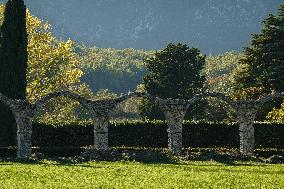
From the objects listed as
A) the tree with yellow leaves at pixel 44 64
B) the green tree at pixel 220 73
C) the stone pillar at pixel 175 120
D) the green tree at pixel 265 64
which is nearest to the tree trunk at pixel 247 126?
the stone pillar at pixel 175 120

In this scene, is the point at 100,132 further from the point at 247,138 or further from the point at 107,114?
the point at 247,138

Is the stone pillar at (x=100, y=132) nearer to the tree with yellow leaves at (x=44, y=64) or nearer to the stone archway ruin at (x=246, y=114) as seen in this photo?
the stone archway ruin at (x=246, y=114)

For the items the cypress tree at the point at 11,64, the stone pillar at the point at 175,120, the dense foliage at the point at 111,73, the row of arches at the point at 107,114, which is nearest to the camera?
the row of arches at the point at 107,114

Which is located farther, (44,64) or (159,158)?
(44,64)

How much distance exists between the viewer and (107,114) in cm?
3206

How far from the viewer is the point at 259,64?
2023 inches

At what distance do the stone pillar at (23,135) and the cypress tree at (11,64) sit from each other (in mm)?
2550

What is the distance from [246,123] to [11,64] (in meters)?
16.8

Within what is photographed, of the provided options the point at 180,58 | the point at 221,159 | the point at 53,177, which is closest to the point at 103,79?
the point at 180,58

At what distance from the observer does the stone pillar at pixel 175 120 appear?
32.4 meters

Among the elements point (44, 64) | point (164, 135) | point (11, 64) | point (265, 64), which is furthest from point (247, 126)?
point (44, 64)

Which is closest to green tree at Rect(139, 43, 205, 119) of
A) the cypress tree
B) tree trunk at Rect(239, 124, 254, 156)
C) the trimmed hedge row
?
the trimmed hedge row

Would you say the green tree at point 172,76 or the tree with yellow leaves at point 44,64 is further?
the green tree at point 172,76

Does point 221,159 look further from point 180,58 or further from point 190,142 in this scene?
point 180,58
